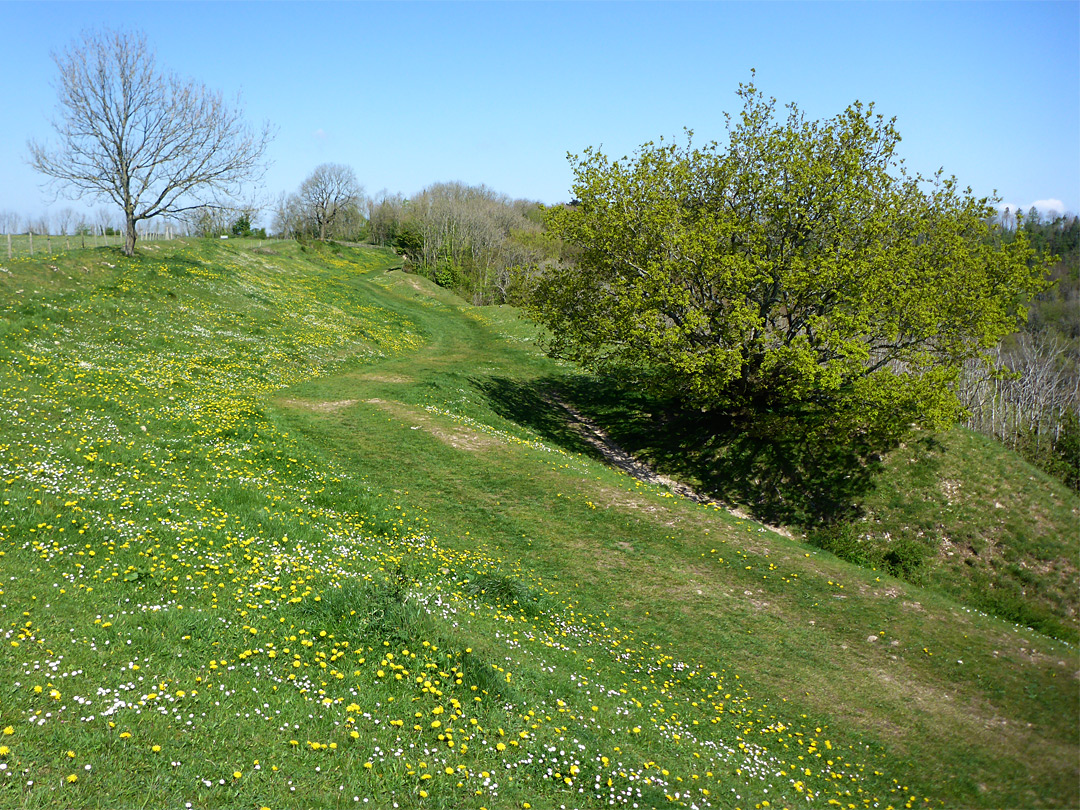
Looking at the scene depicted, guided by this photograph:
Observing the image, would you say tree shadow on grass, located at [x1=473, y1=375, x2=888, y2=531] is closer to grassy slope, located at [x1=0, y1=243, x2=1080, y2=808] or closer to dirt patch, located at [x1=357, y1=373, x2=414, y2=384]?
dirt patch, located at [x1=357, y1=373, x2=414, y2=384]

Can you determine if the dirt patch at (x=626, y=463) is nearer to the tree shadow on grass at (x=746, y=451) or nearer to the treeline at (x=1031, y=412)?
the tree shadow on grass at (x=746, y=451)

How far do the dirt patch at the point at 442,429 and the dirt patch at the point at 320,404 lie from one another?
1.22 meters

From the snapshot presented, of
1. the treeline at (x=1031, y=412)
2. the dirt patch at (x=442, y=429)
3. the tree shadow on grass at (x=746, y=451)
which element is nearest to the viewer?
the dirt patch at (x=442, y=429)

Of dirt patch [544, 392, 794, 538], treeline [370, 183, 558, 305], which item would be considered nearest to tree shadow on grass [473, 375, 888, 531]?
dirt patch [544, 392, 794, 538]

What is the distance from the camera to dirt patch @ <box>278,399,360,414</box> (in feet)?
86.6

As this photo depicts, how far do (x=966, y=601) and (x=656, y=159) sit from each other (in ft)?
69.9

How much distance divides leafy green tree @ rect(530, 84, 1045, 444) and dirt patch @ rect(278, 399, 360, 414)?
1231 cm

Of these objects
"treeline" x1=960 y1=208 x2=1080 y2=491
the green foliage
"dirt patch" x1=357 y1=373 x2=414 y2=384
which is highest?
the green foliage

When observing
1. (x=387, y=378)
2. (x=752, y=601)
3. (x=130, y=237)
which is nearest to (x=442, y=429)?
(x=387, y=378)

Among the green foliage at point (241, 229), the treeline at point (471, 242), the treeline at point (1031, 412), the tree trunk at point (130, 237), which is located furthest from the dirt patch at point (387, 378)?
the green foliage at point (241, 229)

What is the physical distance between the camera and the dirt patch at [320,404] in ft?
86.6

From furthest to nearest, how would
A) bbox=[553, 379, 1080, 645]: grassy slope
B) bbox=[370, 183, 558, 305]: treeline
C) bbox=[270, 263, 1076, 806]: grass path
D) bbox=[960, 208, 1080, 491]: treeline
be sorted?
1. bbox=[370, 183, 558, 305]: treeline
2. bbox=[960, 208, 1080, 491]: treeline
3. bbox=[553, 379, 1080, 645]: grassy slope
4. bbox=[270, 263, 1076, 806]: grass path

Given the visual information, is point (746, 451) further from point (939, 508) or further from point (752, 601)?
point (752, 601)

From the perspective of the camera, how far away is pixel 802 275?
23.9m
